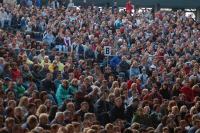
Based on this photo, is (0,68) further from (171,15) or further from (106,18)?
(171,15)

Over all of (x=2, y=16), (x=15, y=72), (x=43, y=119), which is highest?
(x=2, y=16)

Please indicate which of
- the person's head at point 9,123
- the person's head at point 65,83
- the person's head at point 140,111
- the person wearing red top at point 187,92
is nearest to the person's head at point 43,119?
the person's head at point 9,123

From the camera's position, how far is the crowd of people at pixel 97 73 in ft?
51.6

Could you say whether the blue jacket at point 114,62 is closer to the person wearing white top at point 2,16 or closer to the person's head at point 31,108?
the person wearing white top at point 2,16

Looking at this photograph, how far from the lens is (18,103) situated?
655 inches

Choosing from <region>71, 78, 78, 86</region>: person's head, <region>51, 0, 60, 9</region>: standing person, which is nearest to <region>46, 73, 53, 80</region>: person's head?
<region>71, 78, 78, 86</region>: person's head

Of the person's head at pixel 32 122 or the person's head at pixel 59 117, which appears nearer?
the person's head at pixel 32 122

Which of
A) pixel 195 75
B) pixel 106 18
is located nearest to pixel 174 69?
pixel 195 75

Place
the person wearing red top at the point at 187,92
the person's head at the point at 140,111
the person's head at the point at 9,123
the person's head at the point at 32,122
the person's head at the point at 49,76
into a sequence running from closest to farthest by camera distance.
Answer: the person's head at the point at 9,123
the person's head at the point at 32,122
the person's head at the point at 140,111
the person's head at the point at 49,76
the person wearing red top at the point at 187,92

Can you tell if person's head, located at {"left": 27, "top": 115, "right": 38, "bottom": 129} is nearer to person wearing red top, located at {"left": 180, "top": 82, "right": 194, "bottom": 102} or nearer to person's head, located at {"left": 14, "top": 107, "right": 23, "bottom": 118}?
person's head, located at {"left": 14, "top": 107, "right": 23, "bottom": 118}

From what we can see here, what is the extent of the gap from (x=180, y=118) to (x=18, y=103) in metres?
4.41

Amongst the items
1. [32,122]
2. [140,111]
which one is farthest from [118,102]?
[32,122]

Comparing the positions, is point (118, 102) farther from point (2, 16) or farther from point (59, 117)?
point (2, 16)

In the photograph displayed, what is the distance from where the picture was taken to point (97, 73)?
2289 centimetres
